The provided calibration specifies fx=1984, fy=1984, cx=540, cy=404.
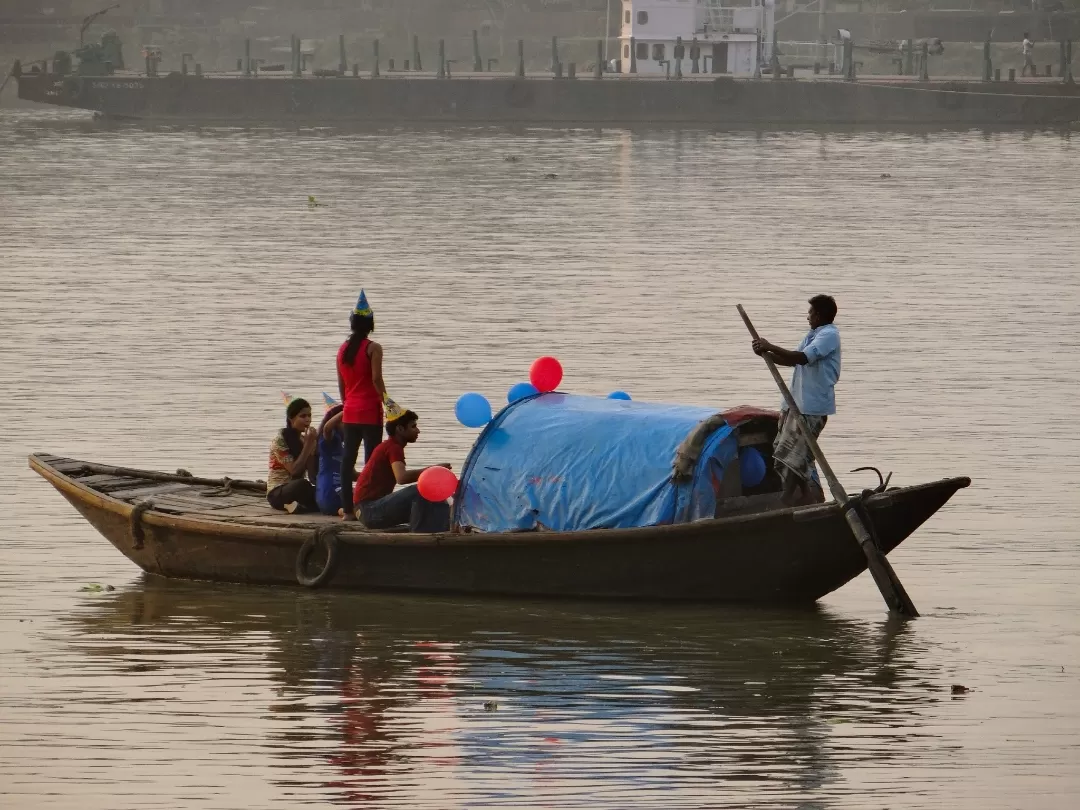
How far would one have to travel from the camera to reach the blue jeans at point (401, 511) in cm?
1189

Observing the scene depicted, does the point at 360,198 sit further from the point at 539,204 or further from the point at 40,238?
the point at 40,238

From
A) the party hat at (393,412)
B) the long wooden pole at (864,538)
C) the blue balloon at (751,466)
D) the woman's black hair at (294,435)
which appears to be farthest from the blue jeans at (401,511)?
the long wooden pole at (864,538)

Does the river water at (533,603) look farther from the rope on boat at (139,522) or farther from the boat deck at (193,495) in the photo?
the boat deck at (193,495)

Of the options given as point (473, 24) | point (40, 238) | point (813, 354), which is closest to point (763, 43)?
point (473, 24)

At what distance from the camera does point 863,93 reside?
84312 millimetres

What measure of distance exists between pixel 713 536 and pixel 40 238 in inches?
Answer: 1127

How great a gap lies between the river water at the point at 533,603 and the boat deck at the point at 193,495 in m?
0.47

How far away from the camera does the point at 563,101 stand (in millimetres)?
84938

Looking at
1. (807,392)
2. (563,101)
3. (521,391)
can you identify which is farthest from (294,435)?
(563,101)

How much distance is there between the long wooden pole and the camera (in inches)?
436

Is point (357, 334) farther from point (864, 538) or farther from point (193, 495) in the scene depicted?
point (864, 538)

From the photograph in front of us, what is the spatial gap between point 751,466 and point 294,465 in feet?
9.39

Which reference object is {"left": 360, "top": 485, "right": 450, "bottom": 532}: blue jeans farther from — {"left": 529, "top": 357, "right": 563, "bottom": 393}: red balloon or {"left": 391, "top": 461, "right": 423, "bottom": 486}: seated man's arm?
{"left": 529, "top": 357, "right": 563, "bottom": 393}: red balloon

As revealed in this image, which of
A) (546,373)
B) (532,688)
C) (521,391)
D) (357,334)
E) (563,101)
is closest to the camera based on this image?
(532,688)
